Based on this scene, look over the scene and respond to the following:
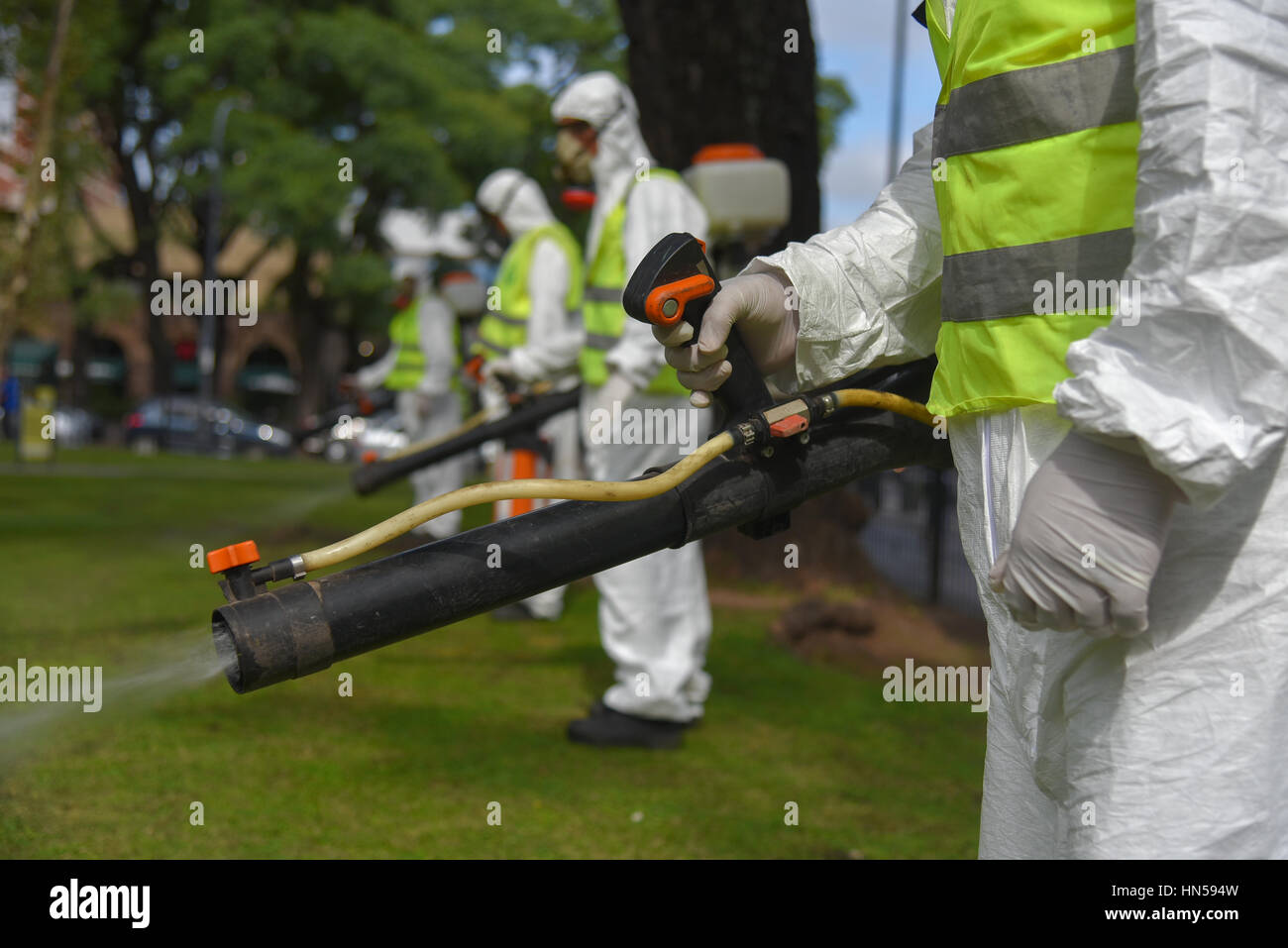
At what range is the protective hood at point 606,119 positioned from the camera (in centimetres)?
509

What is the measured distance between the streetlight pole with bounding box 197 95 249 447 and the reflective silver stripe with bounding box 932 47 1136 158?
84.7ft

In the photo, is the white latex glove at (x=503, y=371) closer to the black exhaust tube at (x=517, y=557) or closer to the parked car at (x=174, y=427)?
the black exhaust tube at (x=517, y=557)

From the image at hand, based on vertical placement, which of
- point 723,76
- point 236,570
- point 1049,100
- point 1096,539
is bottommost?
point 236,570

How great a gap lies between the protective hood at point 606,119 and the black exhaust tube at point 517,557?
3.34 meters

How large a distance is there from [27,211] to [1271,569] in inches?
331

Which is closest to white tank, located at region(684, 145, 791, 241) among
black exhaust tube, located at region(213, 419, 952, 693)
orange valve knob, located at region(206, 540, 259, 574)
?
black exhaust tube, located at region(213, 419, 952, 693)

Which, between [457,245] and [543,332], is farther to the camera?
[457,245]

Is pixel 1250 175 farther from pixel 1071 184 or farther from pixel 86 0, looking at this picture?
pixel 86 0

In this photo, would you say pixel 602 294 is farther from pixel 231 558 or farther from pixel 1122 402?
pixel 1122 402

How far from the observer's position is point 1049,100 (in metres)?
1.60

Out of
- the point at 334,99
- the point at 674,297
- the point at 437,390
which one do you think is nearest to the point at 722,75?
the point at 437,390

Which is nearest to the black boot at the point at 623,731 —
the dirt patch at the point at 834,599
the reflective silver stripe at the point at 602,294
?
the reflective silver stripe at the point at 602,294

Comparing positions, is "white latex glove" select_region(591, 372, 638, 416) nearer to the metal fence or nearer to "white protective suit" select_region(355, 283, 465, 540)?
the metal fence

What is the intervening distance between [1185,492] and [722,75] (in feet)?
24.4
